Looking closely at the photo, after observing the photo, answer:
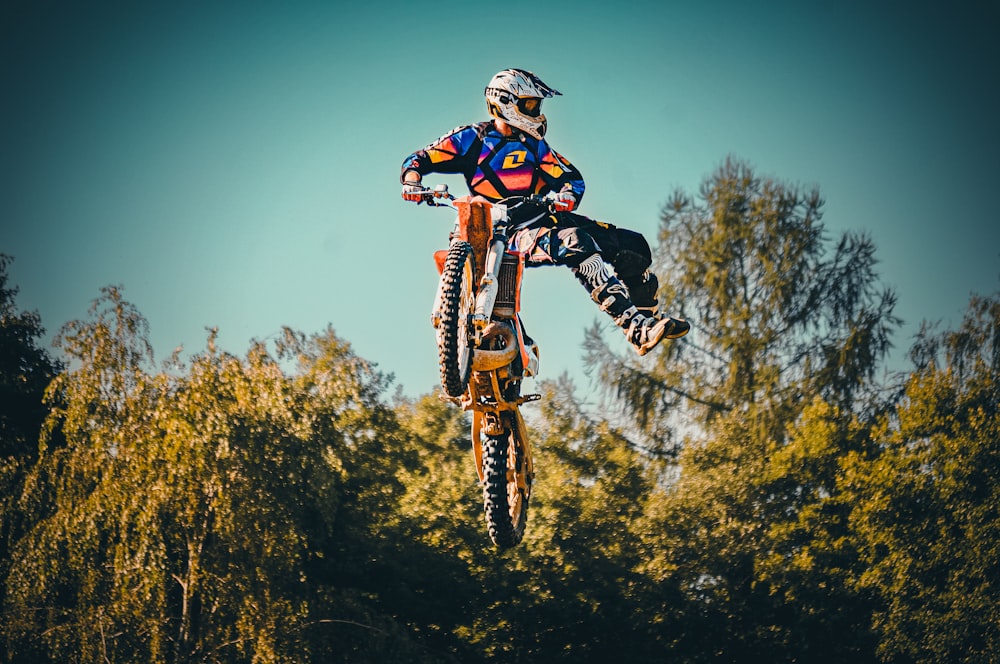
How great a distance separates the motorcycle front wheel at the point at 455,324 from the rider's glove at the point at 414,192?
1.92ft

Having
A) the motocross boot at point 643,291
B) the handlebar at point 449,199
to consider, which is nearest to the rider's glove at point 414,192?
the handlebar at point 449,199

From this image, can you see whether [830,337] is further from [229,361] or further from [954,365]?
[229,361]

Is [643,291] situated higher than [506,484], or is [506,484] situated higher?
[643,291]

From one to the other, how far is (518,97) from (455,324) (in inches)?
71.3

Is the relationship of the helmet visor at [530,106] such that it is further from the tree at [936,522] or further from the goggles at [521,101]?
the tree at [936,522]

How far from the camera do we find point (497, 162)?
8766 millimetres

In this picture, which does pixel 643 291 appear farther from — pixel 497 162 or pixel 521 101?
pixel 521 101

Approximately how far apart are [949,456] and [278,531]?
12204 mm

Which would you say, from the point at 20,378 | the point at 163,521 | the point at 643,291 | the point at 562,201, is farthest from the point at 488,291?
the point at 20,378

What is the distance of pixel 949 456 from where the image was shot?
2281 cm

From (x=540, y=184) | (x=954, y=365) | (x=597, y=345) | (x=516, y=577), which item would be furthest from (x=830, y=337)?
(x=540, y=184)

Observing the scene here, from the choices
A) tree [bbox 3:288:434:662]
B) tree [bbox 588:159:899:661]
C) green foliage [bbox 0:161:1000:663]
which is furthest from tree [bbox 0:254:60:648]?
tree [bbox 588:159:899:661]

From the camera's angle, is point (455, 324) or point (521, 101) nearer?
point (455, 324)

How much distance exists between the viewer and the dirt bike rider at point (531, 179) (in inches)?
339
